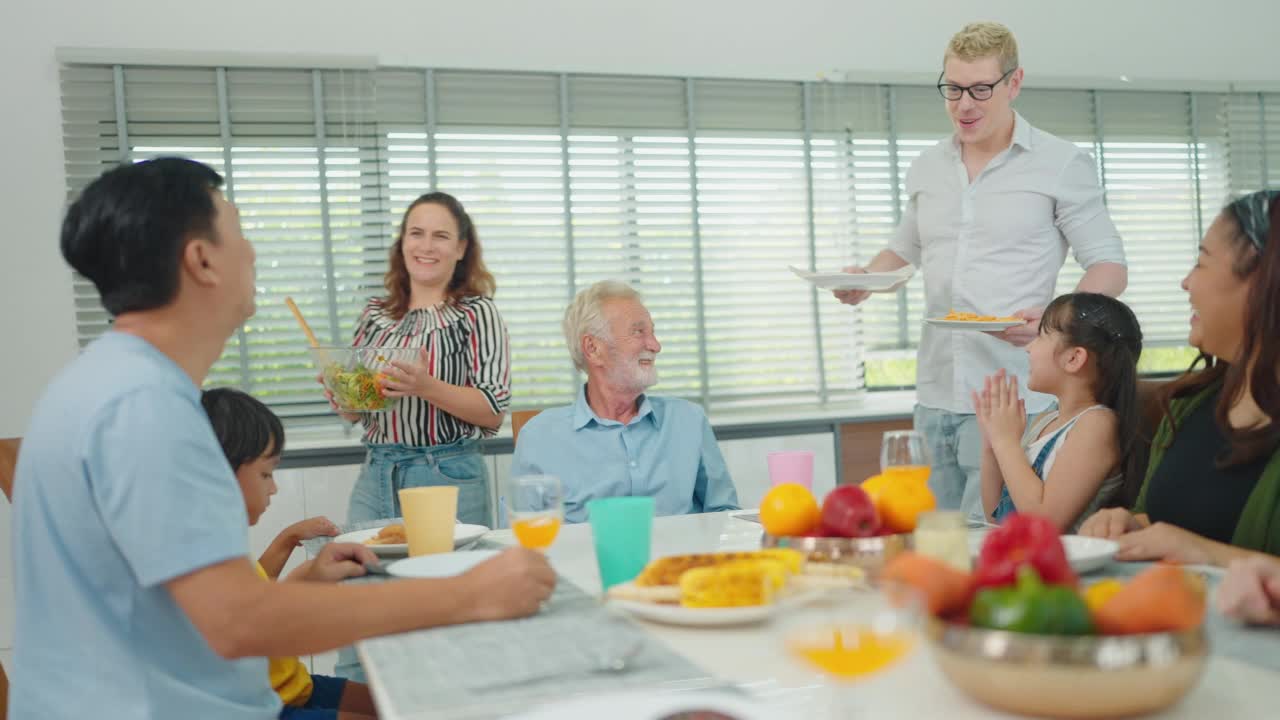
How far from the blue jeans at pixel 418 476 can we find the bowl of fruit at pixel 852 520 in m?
1.48

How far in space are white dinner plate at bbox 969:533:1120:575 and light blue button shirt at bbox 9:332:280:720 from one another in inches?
39.6

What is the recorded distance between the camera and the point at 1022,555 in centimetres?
102

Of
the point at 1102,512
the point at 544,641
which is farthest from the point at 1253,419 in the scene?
the point at 544,641

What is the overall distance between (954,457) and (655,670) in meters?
2.10

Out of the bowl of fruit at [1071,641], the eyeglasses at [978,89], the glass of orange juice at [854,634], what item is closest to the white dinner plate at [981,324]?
the eyeglasses at [978,89]

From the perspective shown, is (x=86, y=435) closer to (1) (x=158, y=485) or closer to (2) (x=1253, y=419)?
(1) (x=158, y=485)

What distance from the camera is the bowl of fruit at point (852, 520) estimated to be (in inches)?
57.9

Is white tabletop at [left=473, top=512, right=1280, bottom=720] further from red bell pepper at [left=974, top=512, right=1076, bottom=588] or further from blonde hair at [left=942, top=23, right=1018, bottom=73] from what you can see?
blonde hair at [left=942, top=23, right=1018, bottom=73]

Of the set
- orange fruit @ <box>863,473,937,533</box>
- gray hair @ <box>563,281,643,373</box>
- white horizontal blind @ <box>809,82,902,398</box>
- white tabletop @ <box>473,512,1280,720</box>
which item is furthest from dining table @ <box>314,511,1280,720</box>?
white horizontal blind @ <box>809,82,902,398</box>

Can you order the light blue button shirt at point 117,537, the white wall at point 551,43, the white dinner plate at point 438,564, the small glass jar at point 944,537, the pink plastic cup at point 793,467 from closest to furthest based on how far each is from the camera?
the light blue button shirt at point 117,537 → the small glass jar at point 944,537 → the white dinner plate at point 438,564 → the pink plastic cup at point 793,467 → the white wall at point 551,43

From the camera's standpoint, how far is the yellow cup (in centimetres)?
179

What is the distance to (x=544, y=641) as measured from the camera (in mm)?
1255

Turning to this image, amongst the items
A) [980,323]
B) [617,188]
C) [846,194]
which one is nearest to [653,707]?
[980,323]

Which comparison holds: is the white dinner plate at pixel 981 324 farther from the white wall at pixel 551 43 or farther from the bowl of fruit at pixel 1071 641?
the white wall at pixel 551 43
